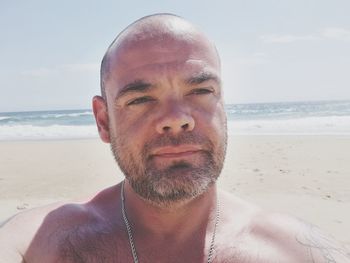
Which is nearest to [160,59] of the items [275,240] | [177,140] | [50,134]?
[177,140]

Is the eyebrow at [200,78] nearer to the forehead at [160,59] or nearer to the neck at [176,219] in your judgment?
the forehead at [160,59]

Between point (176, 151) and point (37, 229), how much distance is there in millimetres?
830

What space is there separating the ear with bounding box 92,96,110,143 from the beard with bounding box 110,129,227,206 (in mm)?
415

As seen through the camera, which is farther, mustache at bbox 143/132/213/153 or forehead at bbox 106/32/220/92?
forehead at bbox 106/32/220/92

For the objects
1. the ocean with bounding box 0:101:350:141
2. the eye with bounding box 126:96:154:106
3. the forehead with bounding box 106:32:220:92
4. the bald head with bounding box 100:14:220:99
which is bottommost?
the ocean with bounding box 0:101:350:141

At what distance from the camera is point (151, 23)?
2.06 meters

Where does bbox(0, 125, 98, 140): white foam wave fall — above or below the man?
below

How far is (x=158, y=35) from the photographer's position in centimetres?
199

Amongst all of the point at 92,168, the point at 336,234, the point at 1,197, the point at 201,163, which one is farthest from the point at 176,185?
the point at 92,168

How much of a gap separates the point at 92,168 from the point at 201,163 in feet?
24.8

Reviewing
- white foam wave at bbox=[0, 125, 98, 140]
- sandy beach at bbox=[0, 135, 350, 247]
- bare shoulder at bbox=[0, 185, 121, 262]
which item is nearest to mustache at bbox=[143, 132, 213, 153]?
bare shoulder at bbox=[0, 185, 121, 262]

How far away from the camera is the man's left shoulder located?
1693mm

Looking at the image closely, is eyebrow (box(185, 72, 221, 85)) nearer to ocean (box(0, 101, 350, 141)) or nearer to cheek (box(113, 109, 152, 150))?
cheek (box(113, 109, 152, 150))

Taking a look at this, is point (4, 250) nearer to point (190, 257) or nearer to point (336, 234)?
point (190, 257)
